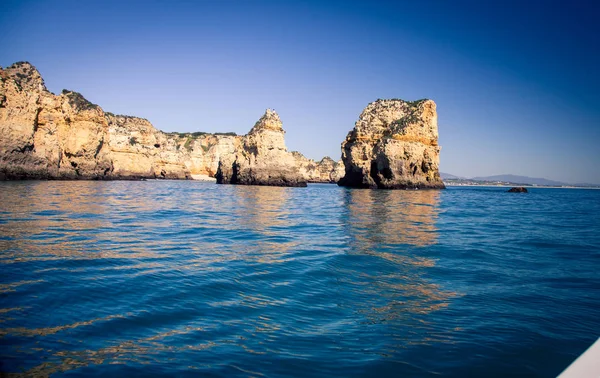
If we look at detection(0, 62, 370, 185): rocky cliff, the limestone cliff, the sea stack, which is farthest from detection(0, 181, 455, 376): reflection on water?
the limestone cliff

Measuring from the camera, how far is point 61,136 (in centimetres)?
5534

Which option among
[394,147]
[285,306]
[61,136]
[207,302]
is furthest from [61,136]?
[285,306]

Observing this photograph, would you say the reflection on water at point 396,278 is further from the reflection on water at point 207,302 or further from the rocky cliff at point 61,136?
the rocky cliff at point 61,136

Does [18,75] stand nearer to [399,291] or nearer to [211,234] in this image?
[211,234]

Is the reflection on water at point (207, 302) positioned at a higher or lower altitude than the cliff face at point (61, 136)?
lower

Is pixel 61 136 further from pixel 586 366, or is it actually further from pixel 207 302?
pixel 586 366

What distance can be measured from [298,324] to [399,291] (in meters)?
2.36

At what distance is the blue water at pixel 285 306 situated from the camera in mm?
3674

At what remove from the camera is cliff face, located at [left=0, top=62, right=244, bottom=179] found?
42062 mm

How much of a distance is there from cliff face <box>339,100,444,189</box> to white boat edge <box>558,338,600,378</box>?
5906cm

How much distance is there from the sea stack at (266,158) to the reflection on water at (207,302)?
57.5m

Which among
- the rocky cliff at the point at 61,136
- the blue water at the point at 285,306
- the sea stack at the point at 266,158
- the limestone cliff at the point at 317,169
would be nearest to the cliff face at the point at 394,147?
the sea stack at the point at 266,158

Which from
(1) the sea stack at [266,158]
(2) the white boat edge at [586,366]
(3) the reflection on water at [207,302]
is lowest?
(3) the reflection on water at [207,302]

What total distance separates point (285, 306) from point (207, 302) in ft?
4.05
